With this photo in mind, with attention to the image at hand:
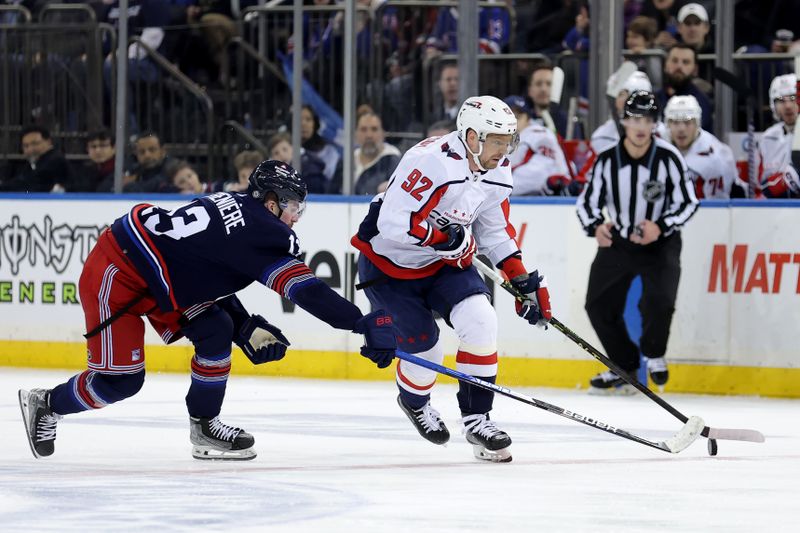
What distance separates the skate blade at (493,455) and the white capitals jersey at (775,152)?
344 centimetres

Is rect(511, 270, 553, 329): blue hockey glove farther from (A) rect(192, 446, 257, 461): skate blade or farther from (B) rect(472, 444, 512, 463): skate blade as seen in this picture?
(A) rect(192, 446, 257, 461): skate blade

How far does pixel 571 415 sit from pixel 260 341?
1.14 metres

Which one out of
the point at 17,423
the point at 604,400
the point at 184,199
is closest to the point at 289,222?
the point at 17,423

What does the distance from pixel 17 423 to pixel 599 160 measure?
132 inches

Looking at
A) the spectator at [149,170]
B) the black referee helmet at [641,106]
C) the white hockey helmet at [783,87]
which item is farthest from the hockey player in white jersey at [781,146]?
the spectator at [149,170]

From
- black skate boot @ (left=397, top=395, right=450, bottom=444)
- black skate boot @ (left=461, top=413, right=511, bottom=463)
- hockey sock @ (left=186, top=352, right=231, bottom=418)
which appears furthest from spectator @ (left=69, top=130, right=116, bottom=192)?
black skate boot @ (left=461, top=413, right=511, bottom=463)

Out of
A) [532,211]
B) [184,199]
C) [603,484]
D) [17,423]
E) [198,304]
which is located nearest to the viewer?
[603,484]

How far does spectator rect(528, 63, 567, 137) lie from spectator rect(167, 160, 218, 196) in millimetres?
1994

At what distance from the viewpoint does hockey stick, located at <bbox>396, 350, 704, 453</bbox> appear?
20.5 feet

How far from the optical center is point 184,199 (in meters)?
10.3

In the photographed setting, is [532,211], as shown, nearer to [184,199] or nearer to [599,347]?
[599,347]

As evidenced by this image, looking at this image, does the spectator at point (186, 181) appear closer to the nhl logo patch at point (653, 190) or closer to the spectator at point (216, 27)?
the spectator at point (216, 27)

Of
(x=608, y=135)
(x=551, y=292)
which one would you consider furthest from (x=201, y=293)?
(x=608, y=135)

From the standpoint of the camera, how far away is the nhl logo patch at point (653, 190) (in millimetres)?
8961
